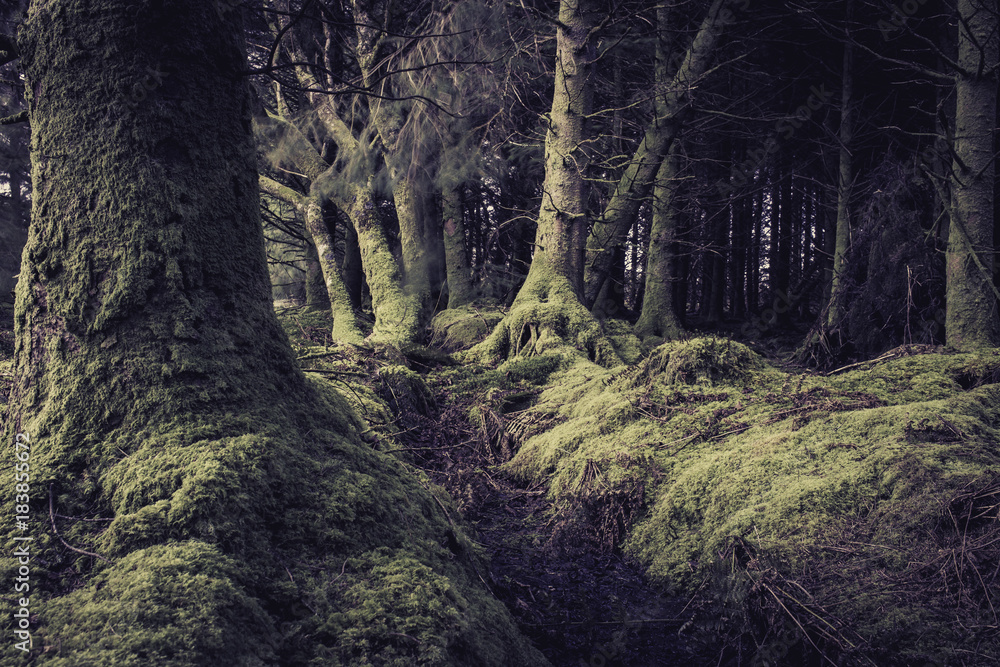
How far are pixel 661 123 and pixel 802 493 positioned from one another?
718 centimetres

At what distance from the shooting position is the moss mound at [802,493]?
209 cm

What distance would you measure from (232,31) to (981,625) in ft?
12.4

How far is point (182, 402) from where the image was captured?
6.80 ft

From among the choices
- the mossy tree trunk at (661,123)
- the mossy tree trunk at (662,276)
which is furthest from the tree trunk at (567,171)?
the mossy tree trunk at (662,276)

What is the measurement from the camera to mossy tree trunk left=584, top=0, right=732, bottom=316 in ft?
25.7

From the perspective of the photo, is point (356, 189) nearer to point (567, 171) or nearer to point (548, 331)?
point (567, 171)

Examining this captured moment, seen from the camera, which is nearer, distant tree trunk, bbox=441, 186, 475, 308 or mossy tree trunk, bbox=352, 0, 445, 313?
mossy tree trunk, bbox=352, 0, 445, 313

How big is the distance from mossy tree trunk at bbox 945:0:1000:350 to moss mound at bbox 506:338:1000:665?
125 cm

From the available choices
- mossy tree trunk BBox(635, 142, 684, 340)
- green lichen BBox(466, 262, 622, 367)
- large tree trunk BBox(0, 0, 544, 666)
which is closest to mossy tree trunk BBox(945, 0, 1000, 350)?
green lichen BBox(466, 262, 622, 367)

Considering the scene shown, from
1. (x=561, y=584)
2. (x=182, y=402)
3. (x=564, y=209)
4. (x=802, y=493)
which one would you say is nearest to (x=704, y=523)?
(x=802, y=493)

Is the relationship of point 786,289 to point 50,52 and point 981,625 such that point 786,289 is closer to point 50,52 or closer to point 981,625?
point 981,625

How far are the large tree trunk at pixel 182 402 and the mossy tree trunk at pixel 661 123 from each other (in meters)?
5.99

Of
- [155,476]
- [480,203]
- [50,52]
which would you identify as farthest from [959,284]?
[480,203]

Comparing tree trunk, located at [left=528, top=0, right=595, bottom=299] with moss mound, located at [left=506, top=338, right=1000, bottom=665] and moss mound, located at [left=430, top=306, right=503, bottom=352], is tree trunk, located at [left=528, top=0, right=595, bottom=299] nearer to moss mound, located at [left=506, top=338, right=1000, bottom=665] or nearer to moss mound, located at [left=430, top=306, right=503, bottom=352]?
moss mound, located at [left=430, top=306, right=503, bottom=352]
